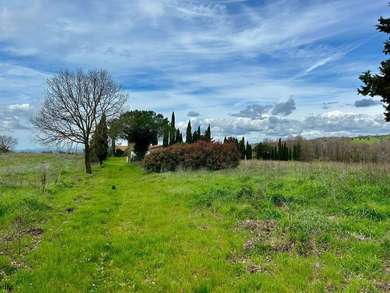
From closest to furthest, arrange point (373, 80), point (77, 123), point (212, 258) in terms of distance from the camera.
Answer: point (212, 258) → point (373, 80) → point (77, 123)

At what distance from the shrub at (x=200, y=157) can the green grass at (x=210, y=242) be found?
1354cm

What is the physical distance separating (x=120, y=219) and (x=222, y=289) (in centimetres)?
560

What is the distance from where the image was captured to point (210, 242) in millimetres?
7109

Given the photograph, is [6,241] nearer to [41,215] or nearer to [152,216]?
[41,215]

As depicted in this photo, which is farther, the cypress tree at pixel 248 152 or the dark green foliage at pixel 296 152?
the dark green foliage at pixel 296 152

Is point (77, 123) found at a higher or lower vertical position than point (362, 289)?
higher

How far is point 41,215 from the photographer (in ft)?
32.8

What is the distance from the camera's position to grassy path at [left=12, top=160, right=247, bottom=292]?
17.1 feet

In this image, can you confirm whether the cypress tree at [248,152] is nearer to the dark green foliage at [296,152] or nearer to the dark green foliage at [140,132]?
the dark green foliage at [296,152]

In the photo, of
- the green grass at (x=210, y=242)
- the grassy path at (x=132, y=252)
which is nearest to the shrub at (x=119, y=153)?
the green grass at (x=210, y=242)

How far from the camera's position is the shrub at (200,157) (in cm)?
2562

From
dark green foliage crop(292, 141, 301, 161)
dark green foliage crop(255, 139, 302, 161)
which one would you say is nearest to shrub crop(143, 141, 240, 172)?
dark green foliage crop(255, 139, 302, 161)

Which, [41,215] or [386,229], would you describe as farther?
[41,215]

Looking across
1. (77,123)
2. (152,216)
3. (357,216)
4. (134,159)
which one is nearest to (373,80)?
(357,216)
